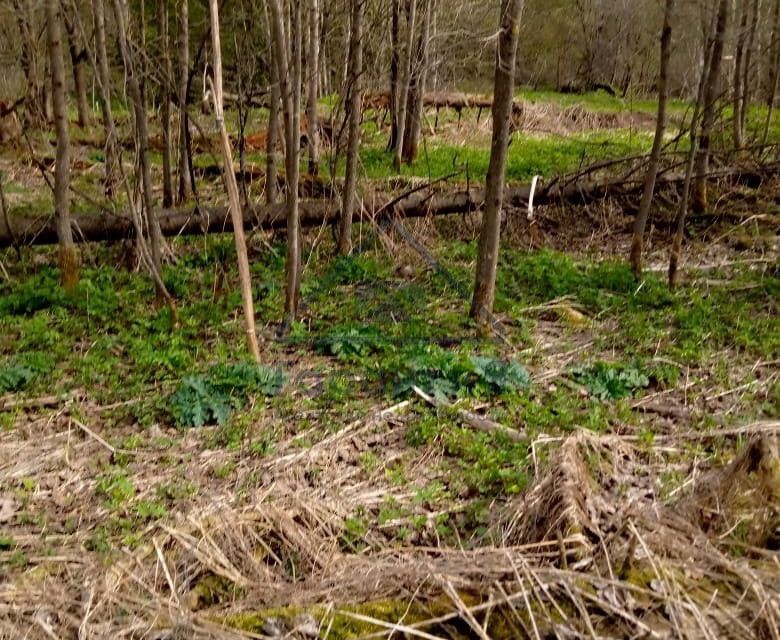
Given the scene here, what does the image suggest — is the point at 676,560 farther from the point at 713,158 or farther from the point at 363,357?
A: the point at 713,158

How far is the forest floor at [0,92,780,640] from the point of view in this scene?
2.83 metres

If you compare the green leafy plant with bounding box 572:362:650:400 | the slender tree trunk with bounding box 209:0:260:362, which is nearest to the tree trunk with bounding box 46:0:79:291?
the slender tree trunk with bounding box 209:0:260:362

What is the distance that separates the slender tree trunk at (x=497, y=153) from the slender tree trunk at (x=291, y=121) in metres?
1.64

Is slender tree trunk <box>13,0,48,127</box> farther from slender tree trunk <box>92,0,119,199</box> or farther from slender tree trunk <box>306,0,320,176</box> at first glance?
slender tree trunk <box>306,0,320,176</box>

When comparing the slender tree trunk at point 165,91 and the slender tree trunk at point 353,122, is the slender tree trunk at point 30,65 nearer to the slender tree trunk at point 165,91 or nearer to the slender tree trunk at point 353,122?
the slender tree trunk at point 165,91

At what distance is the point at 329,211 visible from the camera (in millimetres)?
9133

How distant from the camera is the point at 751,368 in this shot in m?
6.05

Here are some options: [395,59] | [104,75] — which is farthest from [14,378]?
[395,59]

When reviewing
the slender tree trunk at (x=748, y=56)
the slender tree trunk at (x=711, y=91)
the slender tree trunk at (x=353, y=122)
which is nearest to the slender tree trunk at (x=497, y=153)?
the slender tree trunk at (x=353, y=122)

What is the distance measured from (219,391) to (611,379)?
9.89ft

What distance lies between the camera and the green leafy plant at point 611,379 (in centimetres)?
568

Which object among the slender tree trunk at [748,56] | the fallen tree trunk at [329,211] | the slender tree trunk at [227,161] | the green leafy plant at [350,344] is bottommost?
the green leafy plant at [350,344]

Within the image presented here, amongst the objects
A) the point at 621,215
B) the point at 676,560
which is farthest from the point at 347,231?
the point at 676,560

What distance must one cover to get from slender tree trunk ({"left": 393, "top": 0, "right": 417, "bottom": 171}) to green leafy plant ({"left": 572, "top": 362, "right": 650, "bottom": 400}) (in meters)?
6.54
